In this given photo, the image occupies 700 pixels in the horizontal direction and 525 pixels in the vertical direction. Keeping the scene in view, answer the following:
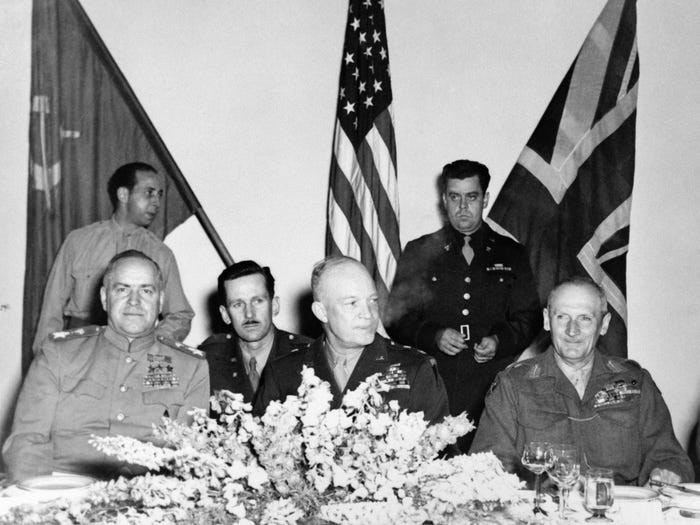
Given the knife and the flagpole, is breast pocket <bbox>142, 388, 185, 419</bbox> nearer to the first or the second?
the knife

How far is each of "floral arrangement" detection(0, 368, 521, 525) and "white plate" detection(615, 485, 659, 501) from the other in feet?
3.09

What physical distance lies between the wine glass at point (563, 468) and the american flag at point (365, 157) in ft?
9.28

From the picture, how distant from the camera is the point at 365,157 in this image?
519cm

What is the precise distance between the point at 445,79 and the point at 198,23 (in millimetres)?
1698

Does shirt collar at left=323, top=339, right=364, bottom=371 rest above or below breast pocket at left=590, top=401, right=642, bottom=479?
above

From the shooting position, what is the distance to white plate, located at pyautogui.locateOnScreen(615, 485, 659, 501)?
241 centimetres

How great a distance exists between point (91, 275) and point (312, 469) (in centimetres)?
363

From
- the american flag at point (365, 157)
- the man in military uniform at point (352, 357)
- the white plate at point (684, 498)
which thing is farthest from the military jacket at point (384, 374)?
the american flag at point (365, 157)

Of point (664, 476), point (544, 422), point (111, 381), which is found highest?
point (111, 381)

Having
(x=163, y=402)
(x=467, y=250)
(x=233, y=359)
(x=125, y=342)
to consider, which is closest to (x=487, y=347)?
(x=467, y=250)

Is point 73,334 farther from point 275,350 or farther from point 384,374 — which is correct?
point 384,374

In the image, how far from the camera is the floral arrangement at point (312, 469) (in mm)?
1596

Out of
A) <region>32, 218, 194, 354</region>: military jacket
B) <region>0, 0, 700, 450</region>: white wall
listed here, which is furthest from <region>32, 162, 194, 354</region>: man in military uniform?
<region>0, 0, 700, 450</region>: white wall

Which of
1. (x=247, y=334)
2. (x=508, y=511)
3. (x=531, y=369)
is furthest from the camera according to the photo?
(x=247, y=334)
